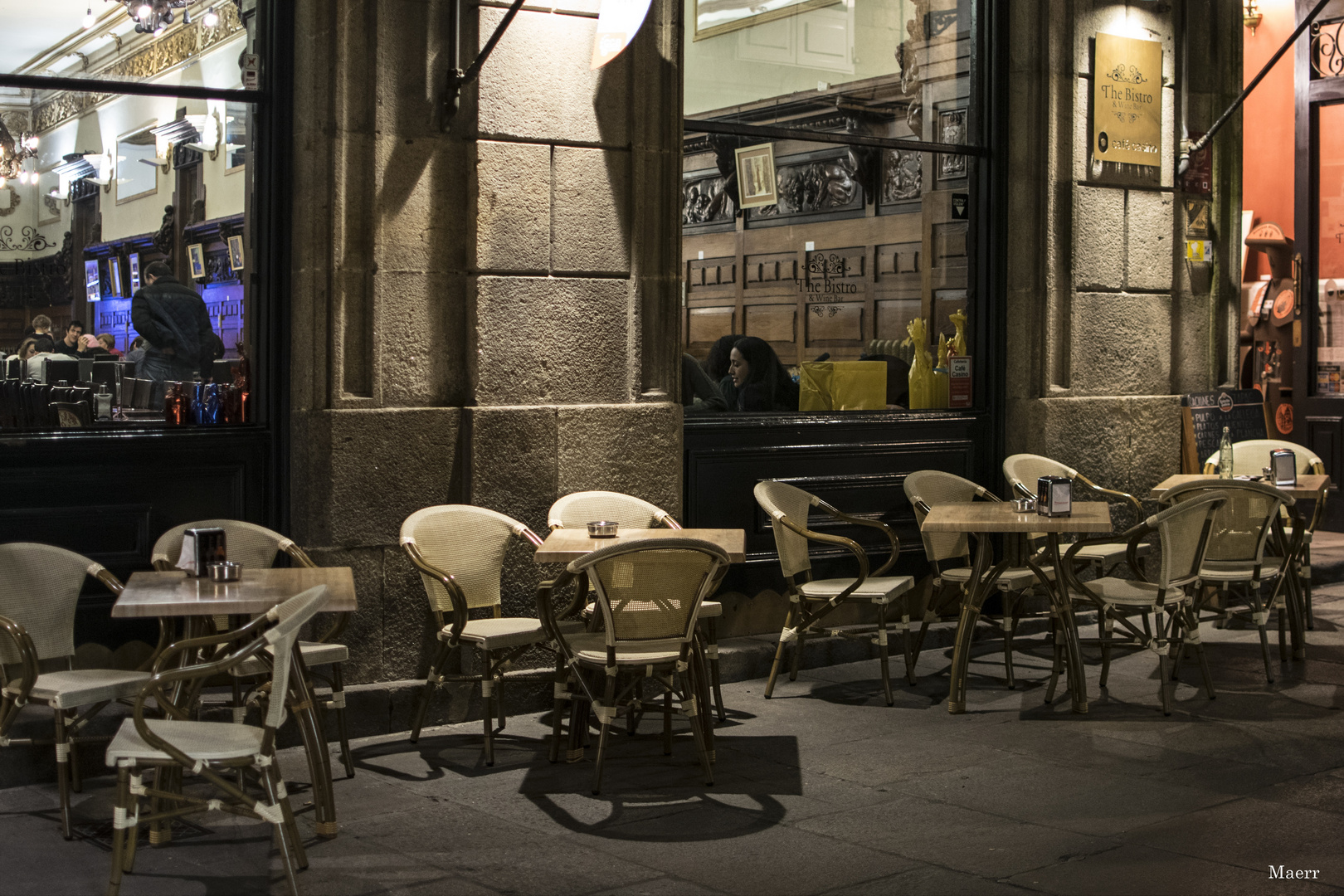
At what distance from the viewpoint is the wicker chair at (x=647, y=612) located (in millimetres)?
4852

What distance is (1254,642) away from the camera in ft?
25.0

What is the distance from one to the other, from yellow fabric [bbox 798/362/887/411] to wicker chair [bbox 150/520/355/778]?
2.92 metres

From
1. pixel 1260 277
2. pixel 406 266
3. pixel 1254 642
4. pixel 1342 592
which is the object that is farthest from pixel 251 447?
pixel 1260 277

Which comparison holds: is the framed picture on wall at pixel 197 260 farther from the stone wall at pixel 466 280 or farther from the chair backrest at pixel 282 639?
the chair backrest at pixel 282 639

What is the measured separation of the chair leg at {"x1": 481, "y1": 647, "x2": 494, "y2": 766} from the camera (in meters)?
5.32

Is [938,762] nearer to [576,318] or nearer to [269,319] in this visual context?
[576,318]

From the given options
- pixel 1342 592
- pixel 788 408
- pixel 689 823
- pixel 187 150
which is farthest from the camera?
pixel 1342 592

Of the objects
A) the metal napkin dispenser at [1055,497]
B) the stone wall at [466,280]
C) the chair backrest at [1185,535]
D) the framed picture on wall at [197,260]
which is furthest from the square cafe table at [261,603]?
the chair backrest at [1185,535]

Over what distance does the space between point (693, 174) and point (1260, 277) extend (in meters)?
9.25

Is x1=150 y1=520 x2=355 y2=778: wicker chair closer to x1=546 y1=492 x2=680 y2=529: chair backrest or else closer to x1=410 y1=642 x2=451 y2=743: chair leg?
x1=410 y1=642 x2=451 y2=743: chair leg

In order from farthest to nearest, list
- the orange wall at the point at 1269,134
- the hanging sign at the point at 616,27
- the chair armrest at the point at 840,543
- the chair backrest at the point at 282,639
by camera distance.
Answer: the orange wall at the point at 1269,134 < the chair armrest at the point at 840,543 < the hanging sign at the point at 616,27 < the chair backrest at the point at 282,639

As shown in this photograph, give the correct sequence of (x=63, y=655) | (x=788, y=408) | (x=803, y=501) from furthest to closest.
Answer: (x=788, y=408)
(x=803, y=501)
(x=63, y=655)

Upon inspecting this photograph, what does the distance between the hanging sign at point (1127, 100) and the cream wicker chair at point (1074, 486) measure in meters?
1.84

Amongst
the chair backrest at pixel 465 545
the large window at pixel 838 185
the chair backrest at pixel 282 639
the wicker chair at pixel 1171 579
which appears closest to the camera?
the chair backrest at pixel 282 639
